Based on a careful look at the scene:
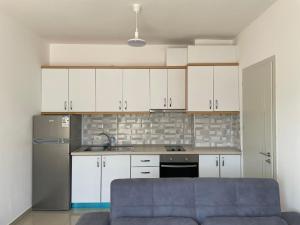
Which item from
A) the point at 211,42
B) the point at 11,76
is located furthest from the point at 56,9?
the point at 211,42

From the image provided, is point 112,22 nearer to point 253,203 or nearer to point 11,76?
point 11,76

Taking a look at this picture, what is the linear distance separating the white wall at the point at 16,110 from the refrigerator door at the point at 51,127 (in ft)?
0.35

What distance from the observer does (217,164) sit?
4.32 meters

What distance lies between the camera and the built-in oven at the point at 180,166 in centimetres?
430

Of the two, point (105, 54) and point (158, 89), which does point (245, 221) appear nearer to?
point (158, 89)

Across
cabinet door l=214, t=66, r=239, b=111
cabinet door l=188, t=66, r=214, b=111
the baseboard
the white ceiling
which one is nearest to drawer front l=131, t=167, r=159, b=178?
cabinet door l=188, t=66, r=214, b=111

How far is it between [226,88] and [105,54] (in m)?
2.23

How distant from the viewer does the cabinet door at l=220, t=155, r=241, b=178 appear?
4320 mm

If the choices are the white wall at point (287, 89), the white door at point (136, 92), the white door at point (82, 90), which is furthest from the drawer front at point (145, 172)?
the white wall at point (287, 89)

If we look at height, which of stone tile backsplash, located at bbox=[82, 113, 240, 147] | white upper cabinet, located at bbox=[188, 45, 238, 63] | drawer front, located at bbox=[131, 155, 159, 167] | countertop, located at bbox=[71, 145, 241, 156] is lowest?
drawer front, located at bbox=[131, 155, 159, 167]

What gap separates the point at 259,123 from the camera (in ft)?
11.5

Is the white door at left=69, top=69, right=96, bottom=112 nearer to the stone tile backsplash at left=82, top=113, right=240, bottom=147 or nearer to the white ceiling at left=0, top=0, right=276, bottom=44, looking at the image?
the stone tile backsplash at left=82, top=113, right=240, bottom=147

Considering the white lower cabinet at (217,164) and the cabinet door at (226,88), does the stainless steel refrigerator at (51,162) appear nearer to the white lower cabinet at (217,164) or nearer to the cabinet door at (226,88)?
the white lower cabinet at (217,164)

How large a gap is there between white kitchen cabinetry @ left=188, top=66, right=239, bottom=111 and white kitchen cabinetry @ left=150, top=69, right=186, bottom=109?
260 mm
